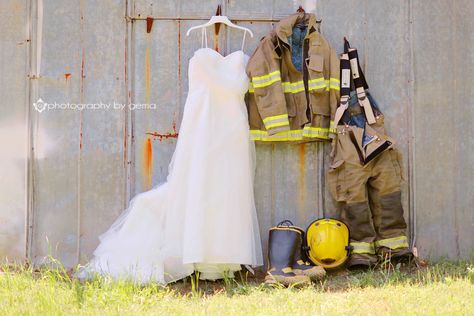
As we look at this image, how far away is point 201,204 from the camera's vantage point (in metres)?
5.87

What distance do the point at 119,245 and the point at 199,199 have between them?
2.82 ft

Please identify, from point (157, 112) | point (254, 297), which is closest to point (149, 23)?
point (157, 112)

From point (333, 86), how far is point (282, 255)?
1.68 meters

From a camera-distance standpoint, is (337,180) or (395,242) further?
(337,180)

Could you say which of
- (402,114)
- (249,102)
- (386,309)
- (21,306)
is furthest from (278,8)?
(21,306)

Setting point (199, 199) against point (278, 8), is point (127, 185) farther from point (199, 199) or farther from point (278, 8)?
point (278, 8)

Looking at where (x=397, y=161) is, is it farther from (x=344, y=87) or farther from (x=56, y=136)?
(x=56, y=136)

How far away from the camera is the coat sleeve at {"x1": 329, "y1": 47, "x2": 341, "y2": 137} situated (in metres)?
6.33

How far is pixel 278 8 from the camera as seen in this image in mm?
6570

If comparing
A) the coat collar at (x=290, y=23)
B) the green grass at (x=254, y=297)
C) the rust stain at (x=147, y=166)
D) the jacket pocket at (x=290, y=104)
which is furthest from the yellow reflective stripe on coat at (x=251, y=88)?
the green grass at (x=254, y=297)

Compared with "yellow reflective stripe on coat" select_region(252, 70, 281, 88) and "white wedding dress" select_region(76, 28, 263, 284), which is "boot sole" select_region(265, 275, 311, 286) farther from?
"yellow reflective stripe on coat" select_region(252, 70, 281, 88)

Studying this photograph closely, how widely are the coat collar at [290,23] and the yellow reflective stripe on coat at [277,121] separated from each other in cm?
71

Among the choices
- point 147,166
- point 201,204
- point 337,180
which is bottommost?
point 201,204

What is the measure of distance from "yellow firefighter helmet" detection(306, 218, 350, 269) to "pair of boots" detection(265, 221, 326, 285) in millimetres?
87
